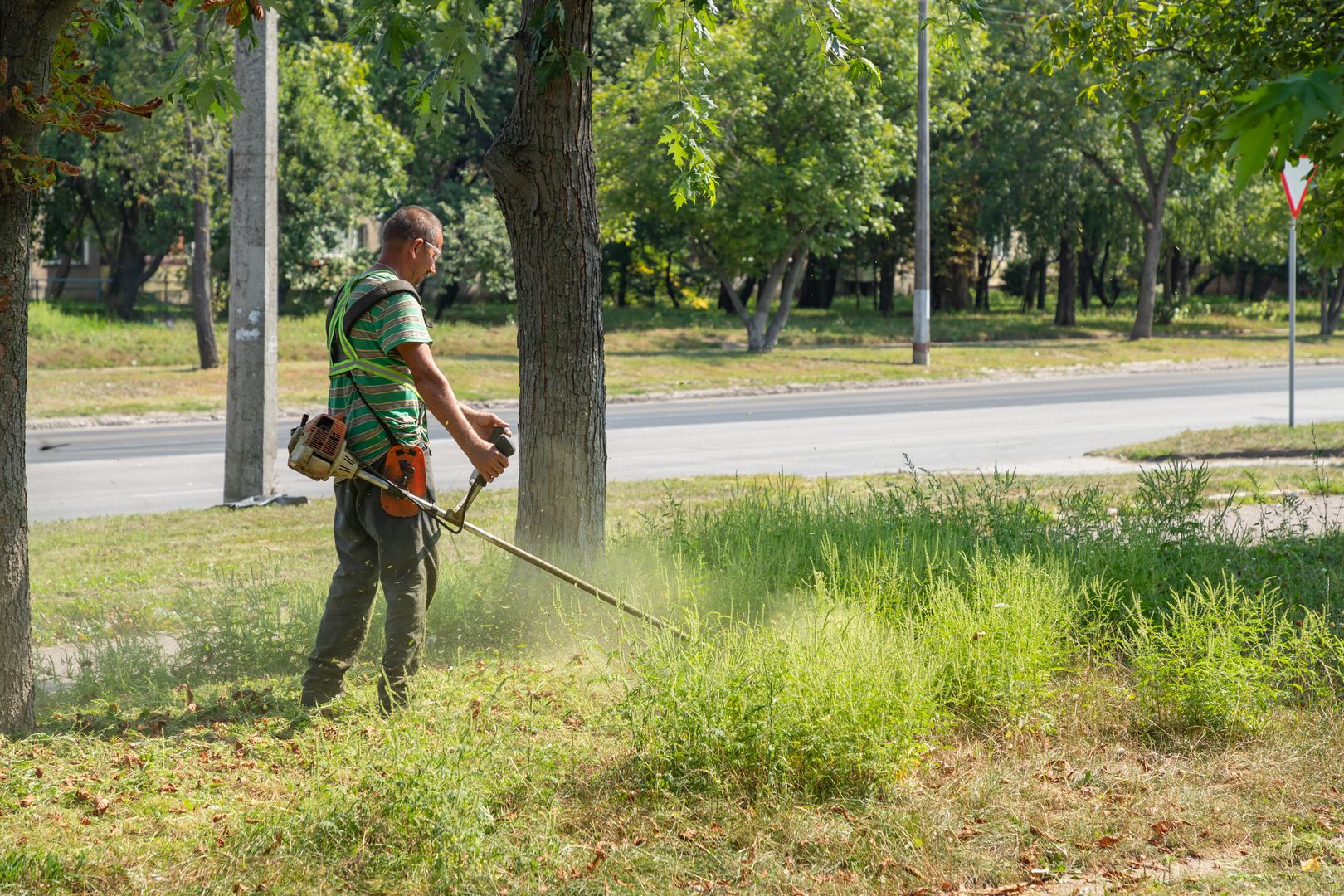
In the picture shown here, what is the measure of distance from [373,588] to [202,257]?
19699 mm

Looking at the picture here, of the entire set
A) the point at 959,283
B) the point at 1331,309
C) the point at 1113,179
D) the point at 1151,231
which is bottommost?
the point at 1331,309

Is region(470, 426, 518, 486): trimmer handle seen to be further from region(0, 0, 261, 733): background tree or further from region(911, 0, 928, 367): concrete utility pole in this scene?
region(911, 0, 928, 367): concrete utility pole

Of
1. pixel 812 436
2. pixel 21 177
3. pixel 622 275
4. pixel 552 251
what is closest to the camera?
pixel 21 177

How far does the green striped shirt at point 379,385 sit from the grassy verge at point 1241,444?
9.46 m

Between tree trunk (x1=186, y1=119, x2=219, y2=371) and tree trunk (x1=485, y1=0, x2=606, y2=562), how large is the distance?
16.8 metres

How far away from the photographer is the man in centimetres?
473

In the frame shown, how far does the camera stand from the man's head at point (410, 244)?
4941 millimetres

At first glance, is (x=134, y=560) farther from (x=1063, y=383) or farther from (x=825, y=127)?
(x=825, y=127)

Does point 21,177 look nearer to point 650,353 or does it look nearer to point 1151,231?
point 650,353

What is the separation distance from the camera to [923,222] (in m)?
26.9

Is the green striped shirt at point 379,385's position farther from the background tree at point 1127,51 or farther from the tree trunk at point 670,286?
the tree trunk at point 670,286

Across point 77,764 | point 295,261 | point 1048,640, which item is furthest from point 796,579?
point 295,261

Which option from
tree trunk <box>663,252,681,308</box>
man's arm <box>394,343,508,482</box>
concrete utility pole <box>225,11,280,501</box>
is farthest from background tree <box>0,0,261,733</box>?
tree trunk <box>663,252,681,308</box>

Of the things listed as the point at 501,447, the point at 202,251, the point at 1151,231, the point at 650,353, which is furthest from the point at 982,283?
the point at 501,447
